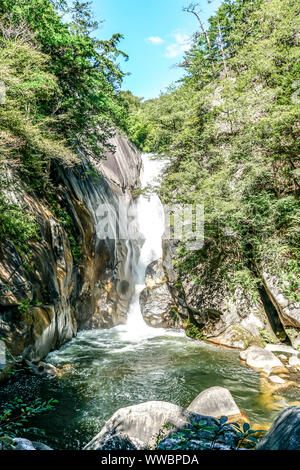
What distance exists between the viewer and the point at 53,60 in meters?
8.55

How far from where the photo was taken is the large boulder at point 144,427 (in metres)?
3.44

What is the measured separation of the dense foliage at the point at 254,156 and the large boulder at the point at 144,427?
6124 mm

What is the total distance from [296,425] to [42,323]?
671 cm

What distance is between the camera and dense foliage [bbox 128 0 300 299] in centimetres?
911

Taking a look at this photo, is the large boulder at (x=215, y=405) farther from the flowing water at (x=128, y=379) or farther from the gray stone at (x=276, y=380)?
the gray stone at (x=276, y=380)

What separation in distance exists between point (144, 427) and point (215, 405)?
2.03 metres

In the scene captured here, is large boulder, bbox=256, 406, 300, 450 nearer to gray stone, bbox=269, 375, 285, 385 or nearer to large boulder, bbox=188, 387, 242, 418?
large boulder, bbox=188, 387, 242, 418

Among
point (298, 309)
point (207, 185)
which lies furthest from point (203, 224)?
point (298, 309)

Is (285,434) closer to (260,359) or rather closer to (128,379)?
(128,379)

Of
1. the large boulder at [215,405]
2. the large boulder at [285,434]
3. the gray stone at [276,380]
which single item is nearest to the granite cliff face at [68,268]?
the large boulder at [215,405]

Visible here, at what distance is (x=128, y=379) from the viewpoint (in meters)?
7.22

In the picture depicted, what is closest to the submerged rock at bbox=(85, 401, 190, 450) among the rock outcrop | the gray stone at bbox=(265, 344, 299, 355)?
the gray stone at bbox=(265, 344, 299, 355)

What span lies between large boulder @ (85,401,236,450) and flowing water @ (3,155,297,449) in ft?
4.01

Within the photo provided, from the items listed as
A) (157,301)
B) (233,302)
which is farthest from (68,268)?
(157,301)
